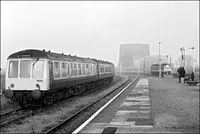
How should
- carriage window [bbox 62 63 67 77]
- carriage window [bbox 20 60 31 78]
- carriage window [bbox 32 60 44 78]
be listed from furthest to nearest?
1. carriage window [bbox 62 63 67 77]
2. carriage window [bbox 20 60 31 78]
3. carriage window [bbox 32 60 44 78]

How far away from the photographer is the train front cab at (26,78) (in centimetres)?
1402

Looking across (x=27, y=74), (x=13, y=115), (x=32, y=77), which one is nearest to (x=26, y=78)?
(x=27, y=74)

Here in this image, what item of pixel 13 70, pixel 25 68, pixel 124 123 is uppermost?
→ pixel 25 68

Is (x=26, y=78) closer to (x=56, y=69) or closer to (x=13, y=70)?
(x=13, y=70)

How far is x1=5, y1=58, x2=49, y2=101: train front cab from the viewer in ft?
46.0

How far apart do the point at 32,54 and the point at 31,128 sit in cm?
545

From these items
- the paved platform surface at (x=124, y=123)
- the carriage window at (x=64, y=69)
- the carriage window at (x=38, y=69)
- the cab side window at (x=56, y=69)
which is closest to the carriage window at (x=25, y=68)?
the carriage window at (x=38, y=69)

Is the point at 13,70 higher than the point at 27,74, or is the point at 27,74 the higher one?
the point at 13,70

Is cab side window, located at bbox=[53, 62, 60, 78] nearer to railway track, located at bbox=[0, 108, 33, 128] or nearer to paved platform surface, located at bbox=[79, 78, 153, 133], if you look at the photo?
railway track, located at bbox=[0, 108, 33, 128]

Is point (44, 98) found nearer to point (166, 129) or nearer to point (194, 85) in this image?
point (166, 129)

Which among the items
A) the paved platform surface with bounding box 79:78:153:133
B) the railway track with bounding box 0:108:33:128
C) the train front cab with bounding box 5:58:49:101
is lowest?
the railway track with bounding box 0:108:33:128

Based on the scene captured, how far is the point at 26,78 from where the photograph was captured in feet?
46.7

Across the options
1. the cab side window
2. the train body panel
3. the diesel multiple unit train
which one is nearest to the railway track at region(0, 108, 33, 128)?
the diesel multiple unit train

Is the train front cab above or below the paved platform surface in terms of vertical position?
above
